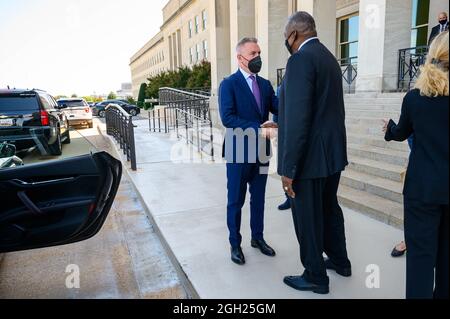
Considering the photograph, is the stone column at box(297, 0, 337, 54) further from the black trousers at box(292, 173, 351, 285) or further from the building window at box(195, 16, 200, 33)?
the building window at box(195, 16, 200, 33)

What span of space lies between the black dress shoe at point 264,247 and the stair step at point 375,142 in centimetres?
270

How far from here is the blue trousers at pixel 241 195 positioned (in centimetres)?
290

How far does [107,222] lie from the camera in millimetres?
4406

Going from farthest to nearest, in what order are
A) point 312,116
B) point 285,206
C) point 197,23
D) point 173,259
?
point 197,23, point 285,206, point 173,259, point 312,116

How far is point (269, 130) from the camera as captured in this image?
2725mm

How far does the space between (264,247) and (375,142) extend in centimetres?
300

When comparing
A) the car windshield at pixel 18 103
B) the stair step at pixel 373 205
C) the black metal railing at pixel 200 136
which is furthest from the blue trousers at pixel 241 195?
the car windshield at pixel 18 103

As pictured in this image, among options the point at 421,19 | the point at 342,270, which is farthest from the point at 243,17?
the point at 342,270

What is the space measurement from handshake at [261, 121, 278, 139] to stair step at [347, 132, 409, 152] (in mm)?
2788

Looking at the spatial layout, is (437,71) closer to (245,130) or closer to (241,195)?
(245,130)

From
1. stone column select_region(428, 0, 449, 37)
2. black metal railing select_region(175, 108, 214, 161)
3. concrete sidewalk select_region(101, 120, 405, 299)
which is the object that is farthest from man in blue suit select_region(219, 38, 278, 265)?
stone column select_region(428, 0, 449, 37)

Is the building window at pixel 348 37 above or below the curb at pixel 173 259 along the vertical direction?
above

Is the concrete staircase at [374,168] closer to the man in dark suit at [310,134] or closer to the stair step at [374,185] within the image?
the stair step at [374,185]
